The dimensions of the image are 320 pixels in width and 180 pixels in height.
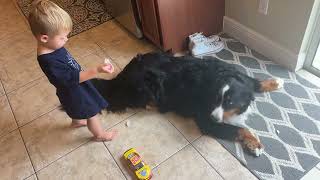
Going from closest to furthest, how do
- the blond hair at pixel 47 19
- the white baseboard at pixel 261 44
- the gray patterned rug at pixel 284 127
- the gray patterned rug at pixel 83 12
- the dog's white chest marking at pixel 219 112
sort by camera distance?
the blond hair at pixel 47 19 → the gray patterned rug at pixel 284 127 → the dog's white chest marking at pixel 219 112 → the white baseboard at pixel 261 44 → the gray patterned rug at pixel 83 12

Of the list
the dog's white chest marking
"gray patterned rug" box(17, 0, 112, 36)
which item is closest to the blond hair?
the dog's white chest marking

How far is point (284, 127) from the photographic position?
143 cm

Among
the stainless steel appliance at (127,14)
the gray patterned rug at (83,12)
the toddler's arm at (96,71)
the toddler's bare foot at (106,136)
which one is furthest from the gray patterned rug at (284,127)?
the gray patterned rug at (83,12)

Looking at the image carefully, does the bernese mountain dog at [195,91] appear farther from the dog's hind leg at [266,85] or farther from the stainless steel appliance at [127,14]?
the stainless steel appliance at [127,14]

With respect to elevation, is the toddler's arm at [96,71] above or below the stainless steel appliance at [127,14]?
above

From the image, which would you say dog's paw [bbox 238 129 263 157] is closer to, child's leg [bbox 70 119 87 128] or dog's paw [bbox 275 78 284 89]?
dog's paw [bbox 275 78 284 89]

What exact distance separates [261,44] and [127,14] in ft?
3.01

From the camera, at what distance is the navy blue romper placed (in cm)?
111

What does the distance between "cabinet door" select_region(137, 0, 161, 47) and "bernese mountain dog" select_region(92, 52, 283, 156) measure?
241mm

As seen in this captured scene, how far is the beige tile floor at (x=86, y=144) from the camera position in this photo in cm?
136

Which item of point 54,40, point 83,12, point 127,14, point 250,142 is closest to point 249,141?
point 250,142

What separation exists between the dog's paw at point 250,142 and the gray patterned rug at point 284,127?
2cm

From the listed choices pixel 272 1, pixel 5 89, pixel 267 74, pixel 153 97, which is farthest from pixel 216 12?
pixel 5 89

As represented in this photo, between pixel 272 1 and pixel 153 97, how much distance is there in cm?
84
